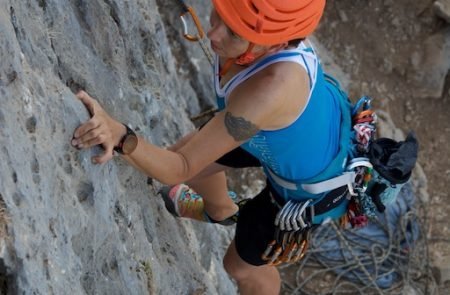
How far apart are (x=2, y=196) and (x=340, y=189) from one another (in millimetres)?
1653

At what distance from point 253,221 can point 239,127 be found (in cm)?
106

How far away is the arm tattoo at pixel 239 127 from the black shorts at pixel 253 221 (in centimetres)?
92

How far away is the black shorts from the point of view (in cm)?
349

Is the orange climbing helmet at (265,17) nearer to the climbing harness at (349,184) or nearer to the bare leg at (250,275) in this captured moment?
the climbing harness at (349,184)

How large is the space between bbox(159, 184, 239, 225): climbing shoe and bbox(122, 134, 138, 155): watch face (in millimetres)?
1367

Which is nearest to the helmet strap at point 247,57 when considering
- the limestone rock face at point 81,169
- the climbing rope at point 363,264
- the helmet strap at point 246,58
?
the helmet strap at point 246,58

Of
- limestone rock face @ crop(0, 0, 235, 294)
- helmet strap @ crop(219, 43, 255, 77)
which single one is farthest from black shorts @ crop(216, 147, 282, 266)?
helmet strap @ crop(219, 43, 255, 77)

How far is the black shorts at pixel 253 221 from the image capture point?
349 cm

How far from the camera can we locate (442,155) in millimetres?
7535

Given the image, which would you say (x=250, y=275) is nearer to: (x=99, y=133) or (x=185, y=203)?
(x=185, y=203)

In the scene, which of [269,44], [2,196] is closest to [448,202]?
[269,44]

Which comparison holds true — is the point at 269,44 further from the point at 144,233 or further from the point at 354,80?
the point at 354,80

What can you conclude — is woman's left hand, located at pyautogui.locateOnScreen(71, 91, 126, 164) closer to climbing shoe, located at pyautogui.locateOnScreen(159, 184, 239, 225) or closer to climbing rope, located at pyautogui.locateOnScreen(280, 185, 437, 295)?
climbing shoe, located at pyautogui.locateOnScreen(159, 184, 239, 225)

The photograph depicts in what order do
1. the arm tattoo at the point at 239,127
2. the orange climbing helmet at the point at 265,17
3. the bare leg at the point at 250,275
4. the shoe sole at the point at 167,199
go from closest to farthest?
1. the orange climbing helmet at the point at 265,17
2. the arm tattoo at the point at 239,127
3. the bare leg at the point at 250,275
4. the shoe sole at the point at 167,199
